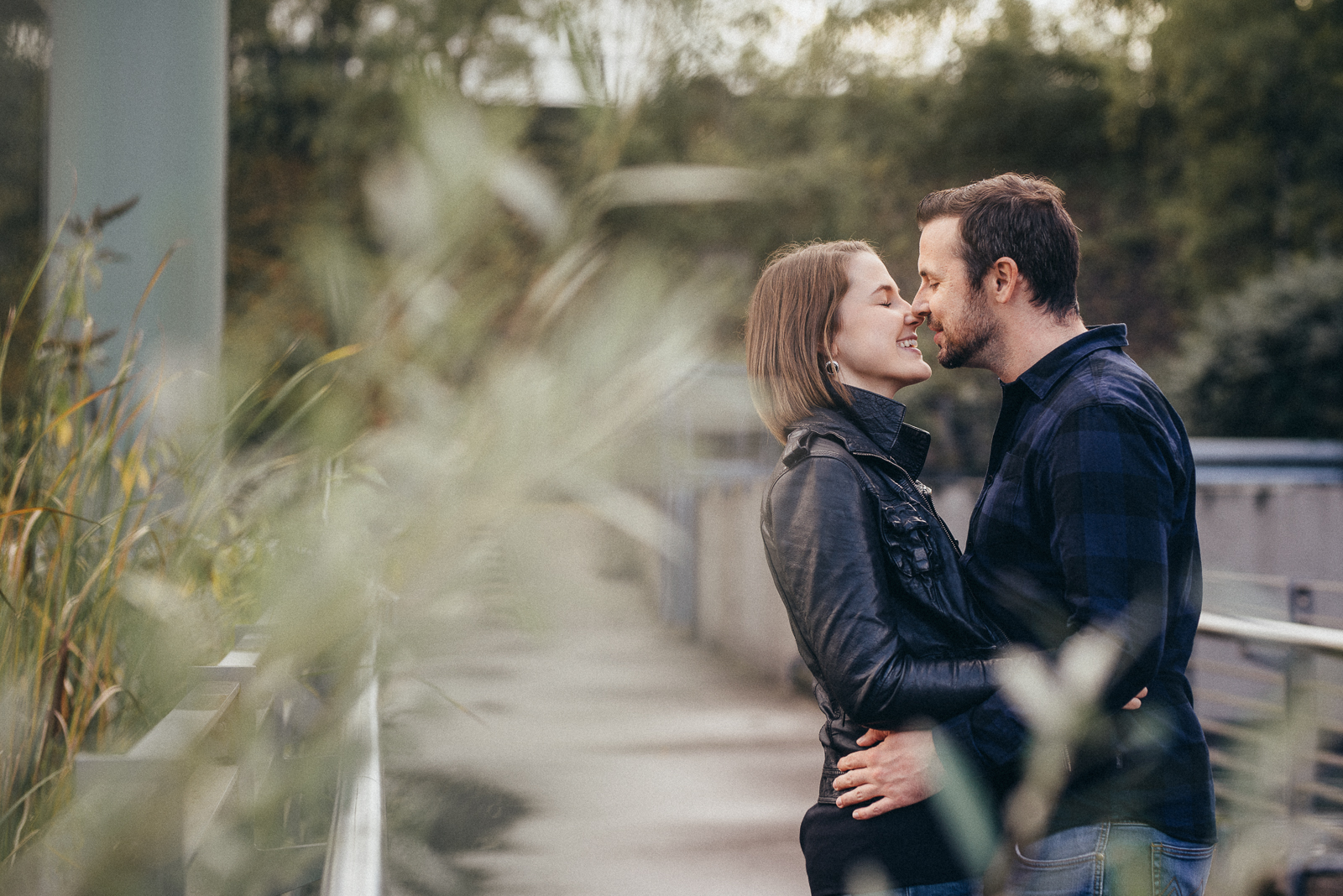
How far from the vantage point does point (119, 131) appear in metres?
2.55

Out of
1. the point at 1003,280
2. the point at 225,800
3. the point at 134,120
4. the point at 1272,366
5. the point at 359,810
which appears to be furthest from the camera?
the point at 1272,366

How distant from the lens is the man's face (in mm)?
1772

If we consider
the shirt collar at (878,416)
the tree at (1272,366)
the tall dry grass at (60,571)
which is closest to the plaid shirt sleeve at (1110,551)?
the shirt collar at (878,416)

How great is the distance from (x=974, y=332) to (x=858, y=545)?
18.2 inches

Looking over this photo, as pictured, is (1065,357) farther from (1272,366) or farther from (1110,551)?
(1272,366)

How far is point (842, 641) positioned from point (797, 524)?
17cm

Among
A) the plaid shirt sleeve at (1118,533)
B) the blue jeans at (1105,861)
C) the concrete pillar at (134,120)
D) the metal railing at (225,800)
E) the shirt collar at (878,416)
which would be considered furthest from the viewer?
the concrete pillar at (134,120)

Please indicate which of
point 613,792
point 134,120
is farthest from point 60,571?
point 613,792

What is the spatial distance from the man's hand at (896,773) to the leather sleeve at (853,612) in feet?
0.09

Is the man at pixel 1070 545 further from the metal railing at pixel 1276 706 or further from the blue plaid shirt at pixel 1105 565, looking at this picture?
the metal railing at pixel 1276 706

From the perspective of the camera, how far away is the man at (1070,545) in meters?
1.49

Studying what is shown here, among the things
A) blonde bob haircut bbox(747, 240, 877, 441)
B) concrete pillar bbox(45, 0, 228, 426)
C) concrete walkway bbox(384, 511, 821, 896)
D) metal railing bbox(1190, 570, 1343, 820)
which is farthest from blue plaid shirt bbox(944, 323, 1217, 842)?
concrete pillar bbox(45, 0, 228, 426)

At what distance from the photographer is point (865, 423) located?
1.71 metres

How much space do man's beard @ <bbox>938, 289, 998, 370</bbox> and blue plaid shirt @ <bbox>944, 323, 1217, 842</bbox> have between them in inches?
3.3
